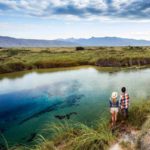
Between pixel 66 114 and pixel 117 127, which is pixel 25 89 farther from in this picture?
pixel 117 127

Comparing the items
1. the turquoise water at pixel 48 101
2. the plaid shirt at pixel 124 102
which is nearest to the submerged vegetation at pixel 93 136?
the plaid shirt at pixel 124 102

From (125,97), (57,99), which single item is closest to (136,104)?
(125,97)

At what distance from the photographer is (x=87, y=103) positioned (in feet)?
92.5

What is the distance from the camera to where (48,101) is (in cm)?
3111

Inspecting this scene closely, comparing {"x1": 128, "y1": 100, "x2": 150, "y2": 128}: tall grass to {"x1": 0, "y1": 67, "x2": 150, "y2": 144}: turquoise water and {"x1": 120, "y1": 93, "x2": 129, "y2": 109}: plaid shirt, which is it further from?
{"x1": 0, "y1": 67, "x2": 150, "y2": 144}: turquoise water

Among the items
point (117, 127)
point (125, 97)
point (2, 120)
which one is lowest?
point (2, 120)

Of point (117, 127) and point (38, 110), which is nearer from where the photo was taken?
point (117, 127)

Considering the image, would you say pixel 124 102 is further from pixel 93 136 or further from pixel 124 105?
pixel 93 136

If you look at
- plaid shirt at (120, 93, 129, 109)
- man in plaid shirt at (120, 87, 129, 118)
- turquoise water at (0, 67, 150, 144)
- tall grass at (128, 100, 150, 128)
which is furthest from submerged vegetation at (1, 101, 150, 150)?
turquoise water at (0, 67, 150, 144)

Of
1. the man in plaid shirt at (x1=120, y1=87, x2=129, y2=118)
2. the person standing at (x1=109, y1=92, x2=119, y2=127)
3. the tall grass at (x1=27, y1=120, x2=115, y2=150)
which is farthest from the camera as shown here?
the man in plaid shirt at (x1=120, y1=87, x2=129, y2=118)

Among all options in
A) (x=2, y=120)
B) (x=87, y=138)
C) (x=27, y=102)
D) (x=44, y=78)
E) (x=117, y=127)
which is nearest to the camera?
(x=87, y=138)

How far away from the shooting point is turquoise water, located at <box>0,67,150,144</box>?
2238 centimetres

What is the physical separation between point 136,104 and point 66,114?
10111mm

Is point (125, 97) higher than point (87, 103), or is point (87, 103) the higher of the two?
point (125, 97)
